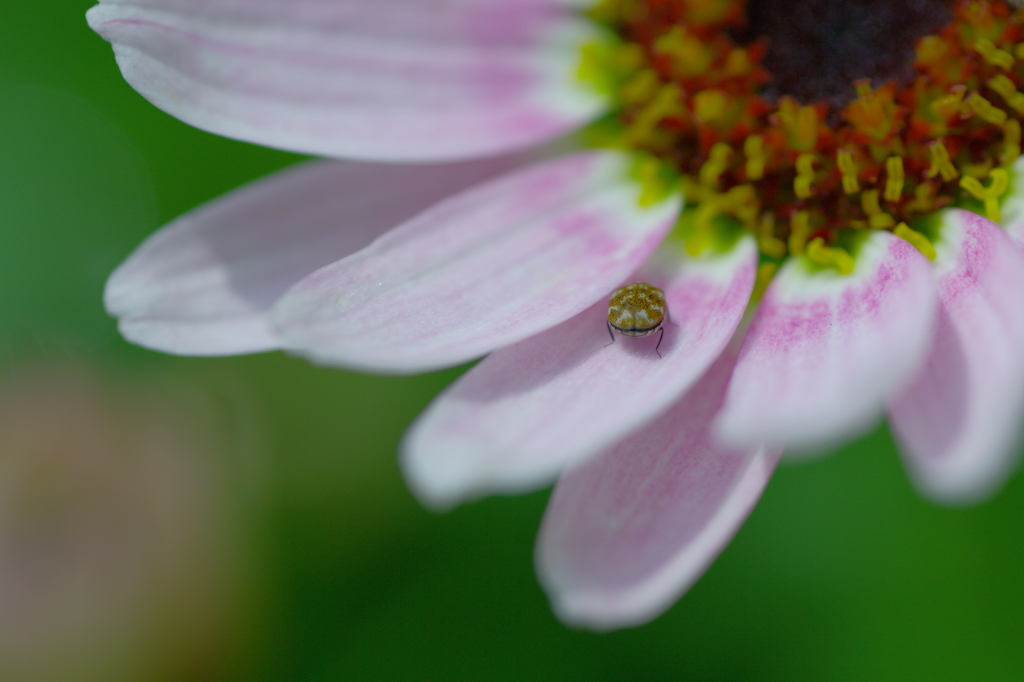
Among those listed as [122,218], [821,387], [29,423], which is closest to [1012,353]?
[821,387]

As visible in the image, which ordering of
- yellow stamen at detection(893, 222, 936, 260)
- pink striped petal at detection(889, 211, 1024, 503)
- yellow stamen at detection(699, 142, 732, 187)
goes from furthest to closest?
yellow stamen at detection(699, 142, 732, 187), yellow stamen at detection(893, 222, 936, 260), pink striped petal at detection(889, 211, 1024, 503)

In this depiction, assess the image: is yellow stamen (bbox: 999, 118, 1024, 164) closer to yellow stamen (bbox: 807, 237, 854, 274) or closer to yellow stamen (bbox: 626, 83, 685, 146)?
yellow stamen (bbox: 807, 237, 854, 274)

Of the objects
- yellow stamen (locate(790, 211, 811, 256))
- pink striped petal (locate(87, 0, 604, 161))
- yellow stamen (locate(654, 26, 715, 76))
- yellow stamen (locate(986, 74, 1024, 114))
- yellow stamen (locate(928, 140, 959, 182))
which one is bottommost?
yellow stamen (locate(790, 211, 811, 256))

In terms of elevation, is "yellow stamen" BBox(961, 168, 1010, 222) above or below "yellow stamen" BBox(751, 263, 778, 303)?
above

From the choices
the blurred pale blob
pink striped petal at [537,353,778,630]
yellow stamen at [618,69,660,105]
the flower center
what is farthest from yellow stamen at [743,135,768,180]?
the blurred pale blob

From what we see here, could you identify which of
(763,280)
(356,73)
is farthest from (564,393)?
(356,73)

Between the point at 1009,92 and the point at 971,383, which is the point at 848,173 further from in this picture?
the point at 971,383

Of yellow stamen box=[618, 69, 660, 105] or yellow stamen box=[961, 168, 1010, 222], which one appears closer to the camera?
yellow stamen box=[961, 168, 1010, 222]

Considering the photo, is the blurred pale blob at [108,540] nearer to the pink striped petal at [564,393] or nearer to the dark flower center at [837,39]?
the pink striped petal at [564,393]
